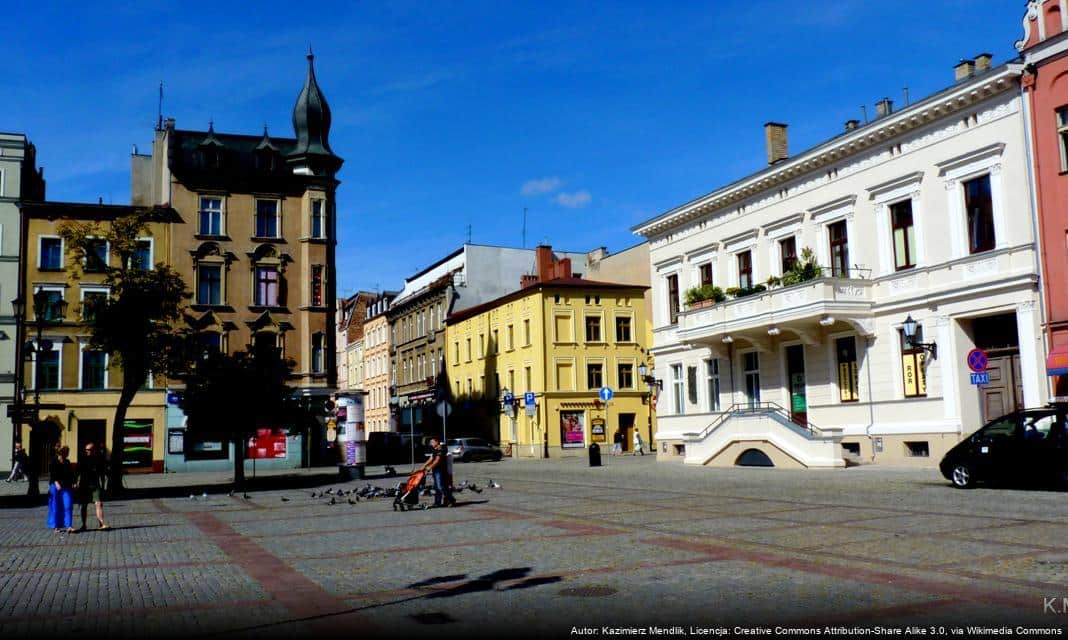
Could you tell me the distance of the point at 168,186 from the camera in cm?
4772

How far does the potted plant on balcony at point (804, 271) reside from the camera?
3143 cm

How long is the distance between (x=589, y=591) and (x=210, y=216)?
43175 millimetres

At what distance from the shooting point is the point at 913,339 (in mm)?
28109

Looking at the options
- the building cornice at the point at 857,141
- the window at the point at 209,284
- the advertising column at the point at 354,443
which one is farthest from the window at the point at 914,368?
the window at the point at 209,284

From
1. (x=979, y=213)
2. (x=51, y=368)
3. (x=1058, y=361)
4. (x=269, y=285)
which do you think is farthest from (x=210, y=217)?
(x=1058, y=361)

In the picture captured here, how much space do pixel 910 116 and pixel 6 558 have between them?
2632 centimetres

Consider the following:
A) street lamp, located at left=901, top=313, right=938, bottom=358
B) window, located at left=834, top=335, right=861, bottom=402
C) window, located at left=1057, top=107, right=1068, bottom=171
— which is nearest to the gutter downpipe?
window, located at left=1057, top=107, right=1068, bottom=171

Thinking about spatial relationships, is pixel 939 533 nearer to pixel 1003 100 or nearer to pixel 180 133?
pixel 1003 100

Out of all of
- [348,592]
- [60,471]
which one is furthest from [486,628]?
[60,471]

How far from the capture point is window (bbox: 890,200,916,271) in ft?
98.5

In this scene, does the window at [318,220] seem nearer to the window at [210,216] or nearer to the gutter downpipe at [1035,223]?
the window at [210,216]

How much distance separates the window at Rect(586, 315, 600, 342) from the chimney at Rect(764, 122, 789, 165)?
71.8ft

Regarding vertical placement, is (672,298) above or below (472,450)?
above

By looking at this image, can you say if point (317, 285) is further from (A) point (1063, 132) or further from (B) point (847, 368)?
(A) point (1063, 132)
